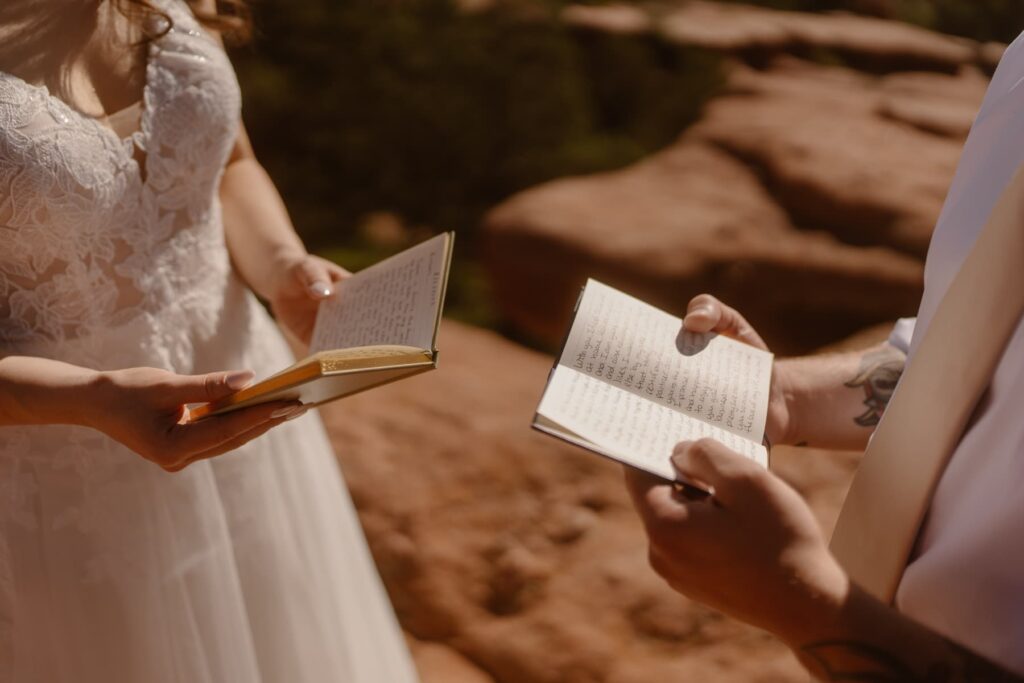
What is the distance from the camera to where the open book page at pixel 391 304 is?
4.07 feet

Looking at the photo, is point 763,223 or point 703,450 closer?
point 703,450

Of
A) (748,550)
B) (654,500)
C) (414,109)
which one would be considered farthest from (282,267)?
(414,109)

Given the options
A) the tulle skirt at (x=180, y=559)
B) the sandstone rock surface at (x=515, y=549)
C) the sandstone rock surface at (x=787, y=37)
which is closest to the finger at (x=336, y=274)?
the tulle skirt at (x=180, y=559)

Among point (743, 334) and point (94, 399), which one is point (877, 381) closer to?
point (743, 334)

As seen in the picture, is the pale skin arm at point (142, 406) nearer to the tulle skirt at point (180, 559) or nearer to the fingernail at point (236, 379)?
the fingernail at point (236, 379)

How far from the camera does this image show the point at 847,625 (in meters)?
0.85

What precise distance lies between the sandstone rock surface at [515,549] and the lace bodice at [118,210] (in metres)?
1.44

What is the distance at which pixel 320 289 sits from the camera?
5.10 ft

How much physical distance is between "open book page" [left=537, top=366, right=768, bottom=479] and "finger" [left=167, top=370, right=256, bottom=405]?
0.40 meters

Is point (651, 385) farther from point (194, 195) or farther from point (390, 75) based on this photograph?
point (390, 75)

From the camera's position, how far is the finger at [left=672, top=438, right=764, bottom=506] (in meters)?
0.91

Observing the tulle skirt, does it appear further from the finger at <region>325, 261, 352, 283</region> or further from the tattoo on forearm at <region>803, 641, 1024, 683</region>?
the tattoo on forearm at <region>803, 641, 1024, 683</region>

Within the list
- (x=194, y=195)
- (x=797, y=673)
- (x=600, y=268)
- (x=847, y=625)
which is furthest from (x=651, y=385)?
(x=600, y=268)

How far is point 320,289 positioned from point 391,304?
25cm
